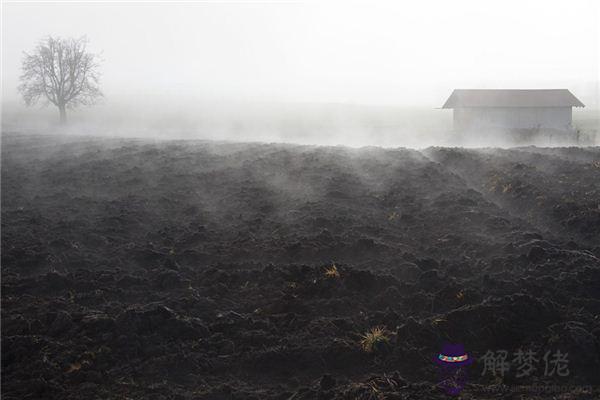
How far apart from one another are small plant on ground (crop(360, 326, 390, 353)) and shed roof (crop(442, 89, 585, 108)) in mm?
34192

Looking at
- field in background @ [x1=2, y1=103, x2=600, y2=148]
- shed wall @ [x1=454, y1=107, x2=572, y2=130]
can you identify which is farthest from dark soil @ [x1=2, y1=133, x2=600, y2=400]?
shed wall @ [x1=454, y1=107, x2=572, y2=130]

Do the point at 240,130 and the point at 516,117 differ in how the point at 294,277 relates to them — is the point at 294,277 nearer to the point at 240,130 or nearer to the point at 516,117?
the point at 240,130

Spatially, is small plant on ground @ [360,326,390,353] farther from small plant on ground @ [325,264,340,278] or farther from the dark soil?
small plant on ground @ [325,264,340,278]

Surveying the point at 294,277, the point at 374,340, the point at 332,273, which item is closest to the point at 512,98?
the point at 332,273

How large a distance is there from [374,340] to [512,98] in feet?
123

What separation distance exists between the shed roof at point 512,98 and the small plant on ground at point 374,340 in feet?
112

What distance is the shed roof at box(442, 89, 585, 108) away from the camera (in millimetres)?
38000

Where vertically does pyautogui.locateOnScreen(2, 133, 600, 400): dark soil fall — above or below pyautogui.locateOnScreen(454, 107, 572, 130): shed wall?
below

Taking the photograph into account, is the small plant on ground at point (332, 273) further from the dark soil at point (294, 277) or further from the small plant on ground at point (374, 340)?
the small plant on ground at point (374, 340)

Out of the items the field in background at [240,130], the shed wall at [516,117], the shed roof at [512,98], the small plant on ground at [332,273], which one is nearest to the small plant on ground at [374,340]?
the small plant on ground at [332,273]

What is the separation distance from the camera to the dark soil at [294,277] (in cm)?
654

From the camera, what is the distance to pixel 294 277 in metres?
9.52

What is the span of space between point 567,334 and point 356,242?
5.00m

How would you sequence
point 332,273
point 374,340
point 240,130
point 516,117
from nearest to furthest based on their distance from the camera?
1. point 374,340
2. point 332,273
3. point 516,117
4. point 240,130
